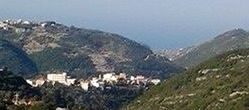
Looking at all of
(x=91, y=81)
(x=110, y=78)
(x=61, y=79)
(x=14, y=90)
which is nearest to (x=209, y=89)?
(x=14, y=90)

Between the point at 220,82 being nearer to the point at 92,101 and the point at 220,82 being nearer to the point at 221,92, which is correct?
the point at 221,92

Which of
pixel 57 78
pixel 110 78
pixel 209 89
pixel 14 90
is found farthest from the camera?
pixel 110 78

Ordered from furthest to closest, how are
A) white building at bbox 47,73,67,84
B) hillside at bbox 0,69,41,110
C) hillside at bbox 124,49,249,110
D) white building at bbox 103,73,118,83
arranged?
→ white building at bbox 103,73,118,83
white building at bbox 47,73,67,84
hillside at bbox 124,49,249,110
hillside at bbox 0,69,41,110

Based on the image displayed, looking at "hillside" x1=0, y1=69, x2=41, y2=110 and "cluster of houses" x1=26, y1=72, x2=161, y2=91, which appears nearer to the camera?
"hillside" x1=0, y1=69, x2=41, y2=110

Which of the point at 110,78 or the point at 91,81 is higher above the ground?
the point at 110,78

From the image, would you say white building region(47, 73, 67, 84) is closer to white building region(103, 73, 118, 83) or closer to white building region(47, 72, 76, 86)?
white building region(47, 72, 76, 86)

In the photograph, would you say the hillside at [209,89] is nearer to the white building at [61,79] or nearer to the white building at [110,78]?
the white building at [61,79]

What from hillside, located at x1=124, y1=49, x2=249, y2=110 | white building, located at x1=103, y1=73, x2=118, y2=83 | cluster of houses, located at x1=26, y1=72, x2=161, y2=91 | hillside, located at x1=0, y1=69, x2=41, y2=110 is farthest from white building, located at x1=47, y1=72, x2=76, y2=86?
hillside, located at x1=0, y1=69, x2=41, y2=110

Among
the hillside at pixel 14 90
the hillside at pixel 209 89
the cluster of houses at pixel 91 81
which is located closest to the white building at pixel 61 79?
the cluster of houses at pixel 91 81

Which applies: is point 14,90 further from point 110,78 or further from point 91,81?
point 110,78
